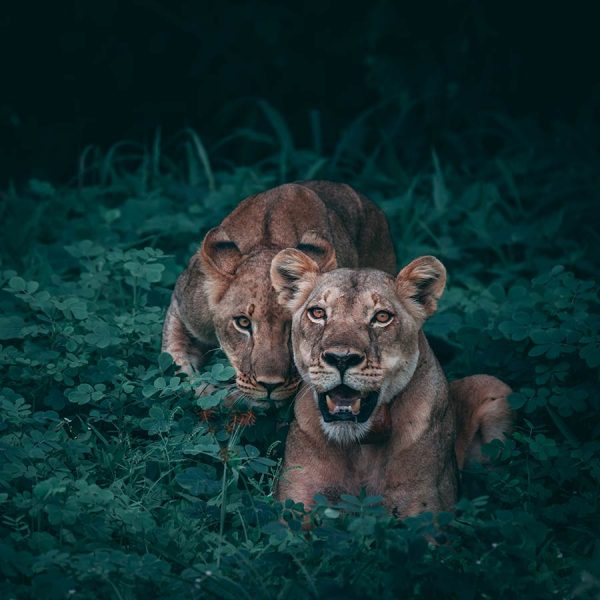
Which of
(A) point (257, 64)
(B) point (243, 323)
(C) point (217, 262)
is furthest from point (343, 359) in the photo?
(A) point (257, 64)

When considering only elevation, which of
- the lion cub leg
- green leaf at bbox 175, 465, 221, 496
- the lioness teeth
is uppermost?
the lioness teeth

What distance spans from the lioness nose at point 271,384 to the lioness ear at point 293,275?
11.3 inches

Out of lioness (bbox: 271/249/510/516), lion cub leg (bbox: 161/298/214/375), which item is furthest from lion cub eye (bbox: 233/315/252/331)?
lion cub leg (bbox: 161/298/214/375)

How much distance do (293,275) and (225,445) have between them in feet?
2.35

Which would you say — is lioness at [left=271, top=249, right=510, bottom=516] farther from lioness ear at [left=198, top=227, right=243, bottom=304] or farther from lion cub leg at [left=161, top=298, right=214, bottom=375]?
lion cub leg at [left=161, top=298, right=214, bottom=375]

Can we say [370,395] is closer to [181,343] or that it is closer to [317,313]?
[317,313]

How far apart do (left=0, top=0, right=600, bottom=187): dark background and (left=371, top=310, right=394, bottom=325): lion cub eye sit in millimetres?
4034

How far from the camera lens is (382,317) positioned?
13.6ft

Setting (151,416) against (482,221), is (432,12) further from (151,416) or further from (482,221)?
(151,416)

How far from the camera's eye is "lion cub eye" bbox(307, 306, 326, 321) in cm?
419

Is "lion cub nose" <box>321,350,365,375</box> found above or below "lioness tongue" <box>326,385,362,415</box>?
above

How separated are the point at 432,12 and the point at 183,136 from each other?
207cm

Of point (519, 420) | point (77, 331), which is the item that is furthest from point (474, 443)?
point (77, 331)

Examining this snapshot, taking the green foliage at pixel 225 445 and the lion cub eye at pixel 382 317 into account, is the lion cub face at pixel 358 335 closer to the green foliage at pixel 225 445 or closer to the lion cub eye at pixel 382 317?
the lion cub eye at pixel 382 317
